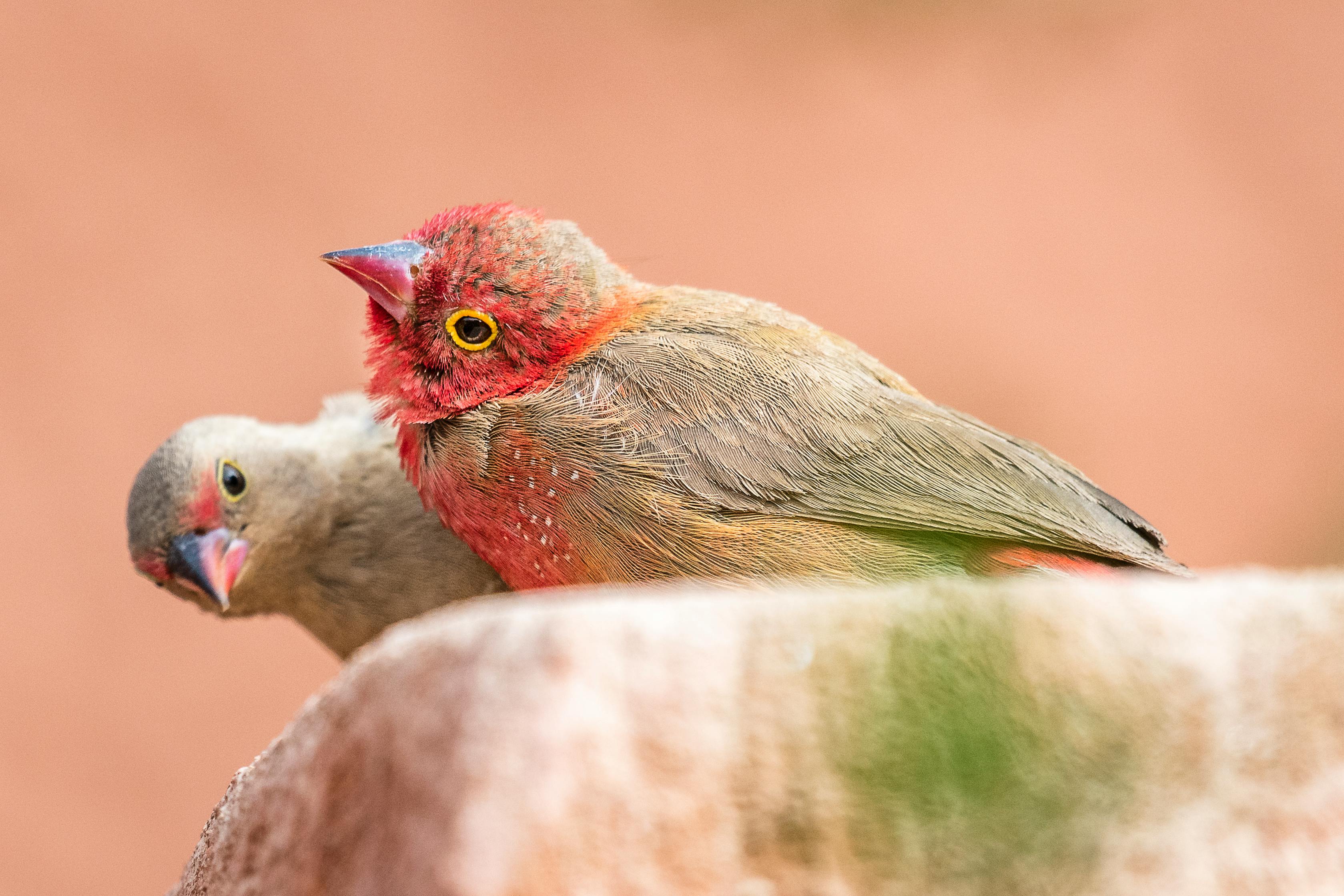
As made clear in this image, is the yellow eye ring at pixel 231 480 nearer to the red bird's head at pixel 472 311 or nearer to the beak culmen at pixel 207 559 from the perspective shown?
the beak culmen at pixel 207 559

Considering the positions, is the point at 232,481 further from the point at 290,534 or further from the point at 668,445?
the point at 668,445

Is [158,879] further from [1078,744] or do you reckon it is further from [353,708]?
[1078,744]

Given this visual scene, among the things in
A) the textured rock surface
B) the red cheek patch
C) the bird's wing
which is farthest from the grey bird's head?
the textured rock surface

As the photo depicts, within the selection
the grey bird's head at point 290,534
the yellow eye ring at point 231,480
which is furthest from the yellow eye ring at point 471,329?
the yellow eye ring at point 231,480

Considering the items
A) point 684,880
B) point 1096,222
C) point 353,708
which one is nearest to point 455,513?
point 353,708

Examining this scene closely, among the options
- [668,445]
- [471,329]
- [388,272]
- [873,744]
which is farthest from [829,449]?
[873,744]
